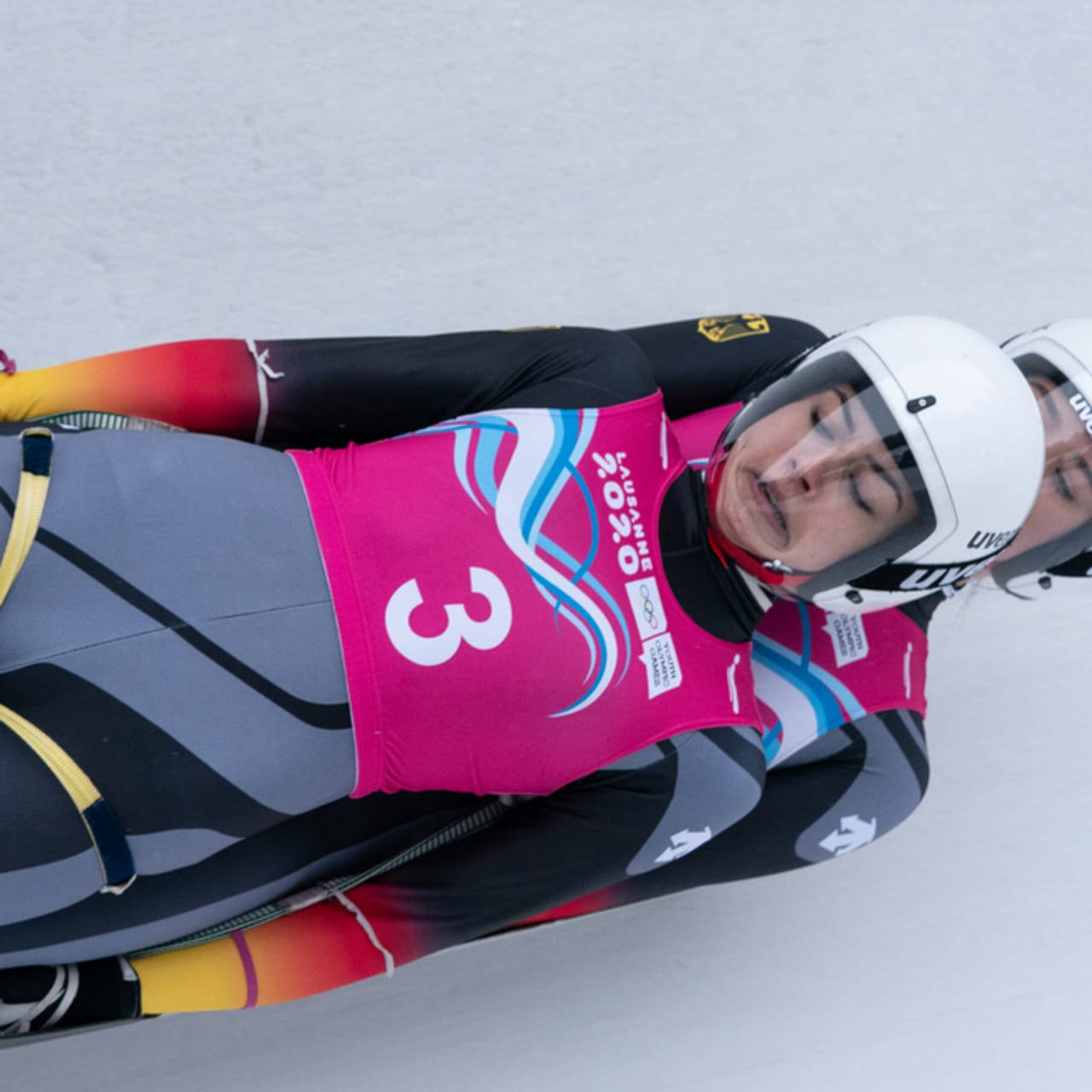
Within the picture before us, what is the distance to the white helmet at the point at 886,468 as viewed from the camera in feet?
5.10

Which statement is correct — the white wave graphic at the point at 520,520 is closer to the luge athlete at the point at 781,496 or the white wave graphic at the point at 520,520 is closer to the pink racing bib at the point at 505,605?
the pink racing bib at the point at 505,605

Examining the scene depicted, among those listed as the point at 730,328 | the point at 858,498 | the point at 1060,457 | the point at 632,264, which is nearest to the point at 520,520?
the point at 858,498

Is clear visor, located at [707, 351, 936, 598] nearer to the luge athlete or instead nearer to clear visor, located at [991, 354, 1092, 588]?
the luge athlete

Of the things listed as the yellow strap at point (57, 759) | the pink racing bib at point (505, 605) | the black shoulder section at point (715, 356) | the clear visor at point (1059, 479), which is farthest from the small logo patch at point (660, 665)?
the yellow strap at point (57, 759)

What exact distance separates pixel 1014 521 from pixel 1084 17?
6.12 ft

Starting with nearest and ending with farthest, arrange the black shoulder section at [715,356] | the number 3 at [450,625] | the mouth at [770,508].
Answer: the number 3 at [450,625] → the mouth at [770,508] → the black shoulder section at [715,356]

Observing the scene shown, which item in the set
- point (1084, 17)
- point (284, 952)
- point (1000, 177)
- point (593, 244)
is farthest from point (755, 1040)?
point (1084, 17)

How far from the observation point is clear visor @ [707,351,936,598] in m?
1.58

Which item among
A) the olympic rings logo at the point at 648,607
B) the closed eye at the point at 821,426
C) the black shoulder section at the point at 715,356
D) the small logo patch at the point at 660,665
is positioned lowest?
the small logo patch at the point at 660,665

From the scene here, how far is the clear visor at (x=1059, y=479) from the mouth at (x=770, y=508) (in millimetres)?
440

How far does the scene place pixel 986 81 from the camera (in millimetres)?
2760

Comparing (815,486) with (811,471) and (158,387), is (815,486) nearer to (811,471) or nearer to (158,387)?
(811,471)

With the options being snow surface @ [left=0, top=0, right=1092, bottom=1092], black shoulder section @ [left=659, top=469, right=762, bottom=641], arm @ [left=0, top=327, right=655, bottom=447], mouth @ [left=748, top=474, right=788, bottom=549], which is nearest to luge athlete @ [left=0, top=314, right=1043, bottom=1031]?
mouth @ [left=748, top=474, right=788, bottom=549]

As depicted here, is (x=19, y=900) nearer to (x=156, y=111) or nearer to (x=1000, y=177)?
(x=156, y=111)
